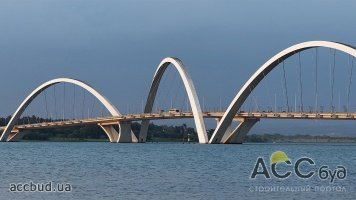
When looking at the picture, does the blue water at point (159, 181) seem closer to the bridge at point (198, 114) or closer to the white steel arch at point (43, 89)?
the bridge at point (198, 114)

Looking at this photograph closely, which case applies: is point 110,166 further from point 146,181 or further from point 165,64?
point 165,64

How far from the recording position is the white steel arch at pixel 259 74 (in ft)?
225

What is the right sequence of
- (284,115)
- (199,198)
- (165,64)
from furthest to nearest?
(165,64)
(284,115)
(199,198)

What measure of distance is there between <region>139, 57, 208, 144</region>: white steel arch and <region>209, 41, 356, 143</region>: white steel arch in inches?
70.5

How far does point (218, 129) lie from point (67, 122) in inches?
1165

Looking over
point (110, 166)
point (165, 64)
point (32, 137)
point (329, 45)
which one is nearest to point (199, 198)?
point (110, 166)

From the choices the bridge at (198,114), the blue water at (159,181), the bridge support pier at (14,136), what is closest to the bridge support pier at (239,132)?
the bridge at (198,114)

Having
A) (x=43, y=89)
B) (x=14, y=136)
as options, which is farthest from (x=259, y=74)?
(x=14, y=136)

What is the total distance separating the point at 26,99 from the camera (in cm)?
11650

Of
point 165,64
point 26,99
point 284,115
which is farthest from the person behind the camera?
point 26,99

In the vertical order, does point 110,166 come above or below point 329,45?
below

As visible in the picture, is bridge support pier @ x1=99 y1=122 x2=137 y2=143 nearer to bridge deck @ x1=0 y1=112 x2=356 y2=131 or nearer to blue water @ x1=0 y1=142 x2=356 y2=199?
bridge deck @ x1=0 y1=112 x2=356 y2=131

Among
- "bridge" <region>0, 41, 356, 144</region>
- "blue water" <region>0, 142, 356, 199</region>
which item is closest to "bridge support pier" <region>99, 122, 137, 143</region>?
"bridge" <region>0, 41, 356, 144</region>

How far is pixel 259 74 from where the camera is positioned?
77.1 m
